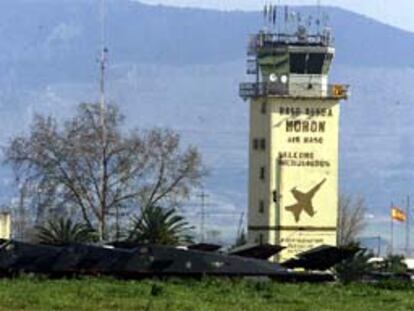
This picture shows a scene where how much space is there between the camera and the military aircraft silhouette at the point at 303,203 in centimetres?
12000

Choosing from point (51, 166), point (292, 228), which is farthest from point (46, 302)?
point (292, 228)

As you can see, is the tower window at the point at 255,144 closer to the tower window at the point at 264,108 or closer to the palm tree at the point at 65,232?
the tower window at the point at 264,108

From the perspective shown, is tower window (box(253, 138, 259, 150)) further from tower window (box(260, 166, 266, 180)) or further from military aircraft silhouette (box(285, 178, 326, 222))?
military aircraft silhouette (box(285, 178, 326, 222))

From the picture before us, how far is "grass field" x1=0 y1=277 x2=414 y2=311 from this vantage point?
41.9 m

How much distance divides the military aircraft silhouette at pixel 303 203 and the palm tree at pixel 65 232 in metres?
22.2

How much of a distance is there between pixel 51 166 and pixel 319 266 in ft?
138

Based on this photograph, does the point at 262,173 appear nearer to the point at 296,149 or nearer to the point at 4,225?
the point at 296,149

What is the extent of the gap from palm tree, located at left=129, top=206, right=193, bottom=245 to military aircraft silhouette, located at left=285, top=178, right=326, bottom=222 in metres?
23.6

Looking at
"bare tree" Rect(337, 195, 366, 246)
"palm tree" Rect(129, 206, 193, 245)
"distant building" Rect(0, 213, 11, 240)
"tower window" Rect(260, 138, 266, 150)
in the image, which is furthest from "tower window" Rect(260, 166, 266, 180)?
"palm tree" Rect(129, 206, 193, 245)

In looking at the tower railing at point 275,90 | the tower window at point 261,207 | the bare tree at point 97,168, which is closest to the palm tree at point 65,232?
the bare tree at point 97,168

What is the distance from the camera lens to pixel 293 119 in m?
120

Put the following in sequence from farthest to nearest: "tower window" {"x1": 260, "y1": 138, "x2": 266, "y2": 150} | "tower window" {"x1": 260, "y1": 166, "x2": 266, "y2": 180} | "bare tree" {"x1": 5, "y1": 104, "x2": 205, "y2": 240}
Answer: "tower window" {"x1": 260, "y1": 138, "x2": 266, "y2": 150}, "tower window" {"x1": 260, "y1": 166, "x2": 266, "y2": 180}, "bare tree" {"x1": 5, "y1": 104, "x2": 205, "y2": 240}

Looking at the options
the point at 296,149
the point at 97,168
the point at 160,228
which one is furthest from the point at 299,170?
the point at 160,228

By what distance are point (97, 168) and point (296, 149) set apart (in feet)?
45.9
